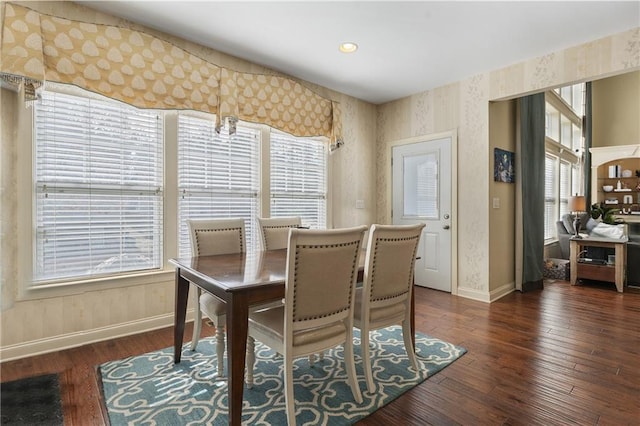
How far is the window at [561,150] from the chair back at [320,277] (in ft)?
18.3

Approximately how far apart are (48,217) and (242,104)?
1899 millimetres

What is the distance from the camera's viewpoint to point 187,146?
3.19 metres

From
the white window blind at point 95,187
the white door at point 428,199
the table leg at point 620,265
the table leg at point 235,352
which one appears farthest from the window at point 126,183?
the table leg at point 620,265

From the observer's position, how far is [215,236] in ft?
8.68

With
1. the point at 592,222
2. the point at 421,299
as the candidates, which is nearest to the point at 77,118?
the point at 421,299

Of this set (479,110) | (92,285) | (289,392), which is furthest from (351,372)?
(479,110)

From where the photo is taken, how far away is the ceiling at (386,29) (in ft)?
8.28

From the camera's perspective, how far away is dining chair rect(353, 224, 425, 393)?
1950mm

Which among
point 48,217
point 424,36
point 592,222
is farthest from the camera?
point 592,222

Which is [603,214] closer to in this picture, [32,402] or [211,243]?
[211,243]

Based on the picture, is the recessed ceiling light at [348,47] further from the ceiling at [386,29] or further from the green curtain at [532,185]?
the green curtain at [532,185]

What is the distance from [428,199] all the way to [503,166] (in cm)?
96

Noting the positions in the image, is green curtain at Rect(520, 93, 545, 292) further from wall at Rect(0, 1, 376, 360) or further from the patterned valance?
Result: wall at Rect(0, 1, 376, 360)

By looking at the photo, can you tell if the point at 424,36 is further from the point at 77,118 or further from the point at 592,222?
the point at 592,222
